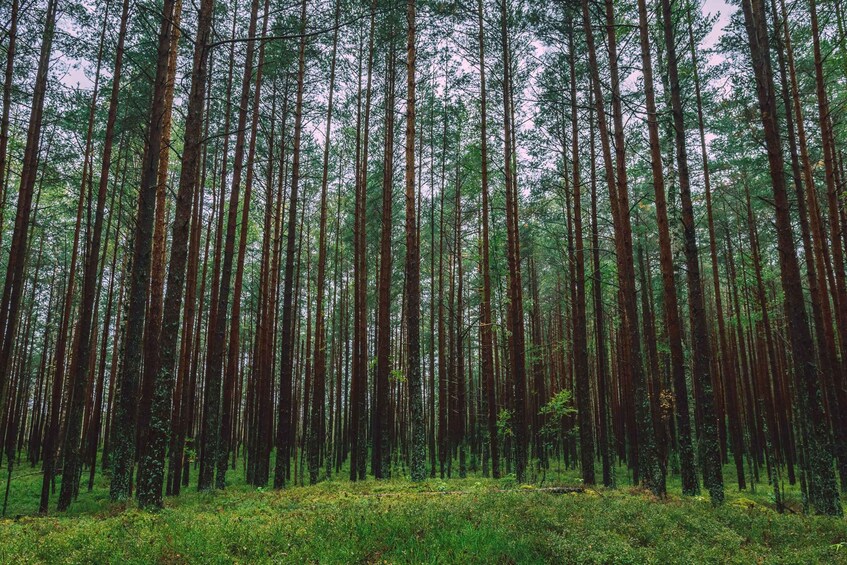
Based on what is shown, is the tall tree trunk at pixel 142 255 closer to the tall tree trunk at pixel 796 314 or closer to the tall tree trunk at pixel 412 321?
the tall tree trunk at pixel 412 321

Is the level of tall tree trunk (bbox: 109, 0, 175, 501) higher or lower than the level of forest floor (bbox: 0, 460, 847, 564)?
higher

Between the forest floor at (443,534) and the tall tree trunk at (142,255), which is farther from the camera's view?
the tall tree trunk at (142,255)

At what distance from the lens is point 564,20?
13141 millimetres

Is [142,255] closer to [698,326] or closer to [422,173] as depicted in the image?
[698,326]

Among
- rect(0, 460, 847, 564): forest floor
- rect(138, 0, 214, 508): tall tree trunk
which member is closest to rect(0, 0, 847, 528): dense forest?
rect(138, 0, 214, 508): tall tree trunk

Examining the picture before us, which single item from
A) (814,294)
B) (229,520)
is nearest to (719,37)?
(814,294)

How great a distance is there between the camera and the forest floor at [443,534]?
16.8 feet

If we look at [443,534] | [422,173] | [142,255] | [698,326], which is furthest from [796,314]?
[422,173]

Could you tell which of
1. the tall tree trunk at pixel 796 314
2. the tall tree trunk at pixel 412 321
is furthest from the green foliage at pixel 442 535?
the tall tree trunk at pixel 412 321

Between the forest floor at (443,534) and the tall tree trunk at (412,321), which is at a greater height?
the tall tree trunk at (412,321)

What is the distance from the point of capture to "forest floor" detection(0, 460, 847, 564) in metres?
5.11

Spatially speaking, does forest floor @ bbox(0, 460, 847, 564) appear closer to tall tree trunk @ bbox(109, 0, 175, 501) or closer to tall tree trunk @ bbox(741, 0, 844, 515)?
tall tree trunk @ bbox(741, 0, 844, 515)

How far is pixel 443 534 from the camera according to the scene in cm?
567

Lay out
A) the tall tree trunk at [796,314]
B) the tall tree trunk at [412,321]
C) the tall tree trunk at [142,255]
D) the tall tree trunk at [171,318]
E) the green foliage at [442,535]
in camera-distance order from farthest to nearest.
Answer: the tall tree trunk at [412,321], the tall tree trunk at [142,255], the tall tree trunk at [796,314], the tall tree trunk at [171,318], the green foliage at [442,535]
